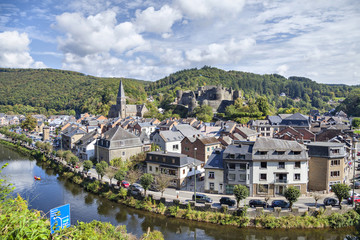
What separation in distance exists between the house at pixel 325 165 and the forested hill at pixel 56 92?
89.6 metres

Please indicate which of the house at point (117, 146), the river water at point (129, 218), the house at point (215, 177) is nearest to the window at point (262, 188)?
the house at point (215, 177)

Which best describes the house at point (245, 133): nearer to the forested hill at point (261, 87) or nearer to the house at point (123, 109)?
the house at point (123, 109)

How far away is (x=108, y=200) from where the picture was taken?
91.6 ft

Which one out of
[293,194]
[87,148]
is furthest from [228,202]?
[87,148]

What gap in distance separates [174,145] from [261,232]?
79.3 ft

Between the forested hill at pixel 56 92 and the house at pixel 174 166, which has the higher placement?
the forested hill at pixel 56 92

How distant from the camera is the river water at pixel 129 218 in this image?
20234mm

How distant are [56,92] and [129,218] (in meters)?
157

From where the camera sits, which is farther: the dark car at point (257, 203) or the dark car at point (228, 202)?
the dark car at point (228, 202)

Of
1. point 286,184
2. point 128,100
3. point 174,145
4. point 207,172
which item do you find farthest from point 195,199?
point 128,100

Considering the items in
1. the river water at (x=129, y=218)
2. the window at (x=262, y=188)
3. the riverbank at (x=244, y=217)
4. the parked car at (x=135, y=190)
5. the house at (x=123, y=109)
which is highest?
the house at (x=123, y=109)

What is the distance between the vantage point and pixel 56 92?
15912 cm

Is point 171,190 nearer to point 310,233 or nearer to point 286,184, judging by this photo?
point 286,184

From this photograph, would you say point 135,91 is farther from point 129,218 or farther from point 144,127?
point 129,218
